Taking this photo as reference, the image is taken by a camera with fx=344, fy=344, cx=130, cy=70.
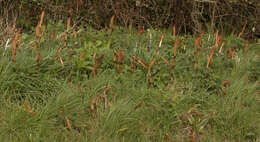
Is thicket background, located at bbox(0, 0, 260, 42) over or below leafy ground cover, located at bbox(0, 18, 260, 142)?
over

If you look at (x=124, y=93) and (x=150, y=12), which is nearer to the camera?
(x=124, y=93)

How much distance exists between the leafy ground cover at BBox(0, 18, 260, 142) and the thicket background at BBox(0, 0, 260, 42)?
1414 millimetres

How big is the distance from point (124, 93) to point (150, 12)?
287 centimetres

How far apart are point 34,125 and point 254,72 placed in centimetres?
296

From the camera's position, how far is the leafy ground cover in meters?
3.38

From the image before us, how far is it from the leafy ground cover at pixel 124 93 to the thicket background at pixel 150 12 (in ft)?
4.64

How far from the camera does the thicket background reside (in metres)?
6.13

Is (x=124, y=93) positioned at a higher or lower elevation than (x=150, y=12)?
lower

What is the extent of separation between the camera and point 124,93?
3.89m

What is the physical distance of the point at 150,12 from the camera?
639cm

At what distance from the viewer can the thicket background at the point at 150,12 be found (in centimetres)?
613

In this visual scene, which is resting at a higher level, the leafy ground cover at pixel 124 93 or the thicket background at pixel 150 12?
the thicket background at pixel 150 12

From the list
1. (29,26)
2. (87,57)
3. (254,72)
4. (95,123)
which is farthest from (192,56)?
(29,26)

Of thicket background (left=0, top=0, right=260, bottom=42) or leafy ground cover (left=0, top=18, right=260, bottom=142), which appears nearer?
leafy ground cover (left=0, top=18, right=260, bottom=142)
